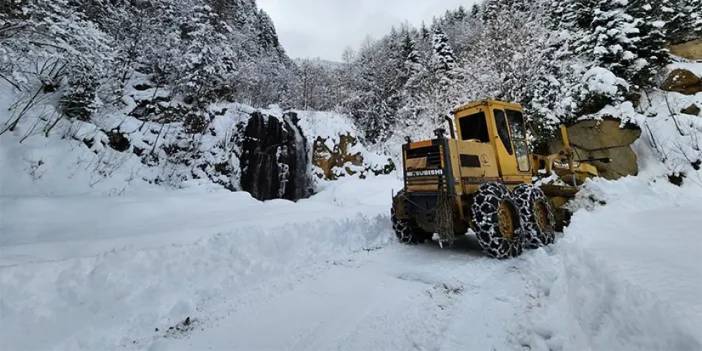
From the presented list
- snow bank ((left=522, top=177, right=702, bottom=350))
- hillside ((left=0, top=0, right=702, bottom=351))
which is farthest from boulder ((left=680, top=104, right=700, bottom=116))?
snow bank ((left=522, top=177, right=702, bottom=350))

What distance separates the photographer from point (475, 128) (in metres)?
5.99

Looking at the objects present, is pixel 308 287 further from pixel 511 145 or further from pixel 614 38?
pixel 614 38

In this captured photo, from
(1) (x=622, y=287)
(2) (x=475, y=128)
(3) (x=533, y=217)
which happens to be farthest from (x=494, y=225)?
(1) (x=622, y=287)

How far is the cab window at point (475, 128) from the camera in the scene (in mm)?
5863

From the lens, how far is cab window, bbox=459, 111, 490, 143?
19.2 feet

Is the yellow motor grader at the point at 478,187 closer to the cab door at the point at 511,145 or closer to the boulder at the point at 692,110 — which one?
the cab door at the point at 511,145

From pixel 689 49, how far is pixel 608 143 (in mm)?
4522

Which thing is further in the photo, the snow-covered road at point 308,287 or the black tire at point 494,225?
the black tire at point 494,225

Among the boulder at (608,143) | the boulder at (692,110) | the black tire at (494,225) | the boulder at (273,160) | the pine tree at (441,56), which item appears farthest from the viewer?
the pine tree at (441,56)

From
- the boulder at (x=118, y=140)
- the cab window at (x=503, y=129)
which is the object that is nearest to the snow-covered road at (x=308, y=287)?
the cab window at (x=503, y=129)

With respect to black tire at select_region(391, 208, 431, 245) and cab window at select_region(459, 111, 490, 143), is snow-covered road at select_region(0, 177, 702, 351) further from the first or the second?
cab window at select_region(459, 111, 490, 143)

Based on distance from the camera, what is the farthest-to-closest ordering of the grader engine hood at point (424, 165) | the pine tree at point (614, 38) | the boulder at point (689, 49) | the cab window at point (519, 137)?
the boulder at point (689, 49) < the pine tree at point (614, 38) < the cab window at point (519, 137) < the grader engine hood at point (424, 165)

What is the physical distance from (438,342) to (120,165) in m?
8.41

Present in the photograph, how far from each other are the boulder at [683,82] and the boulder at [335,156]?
10.5 metres
